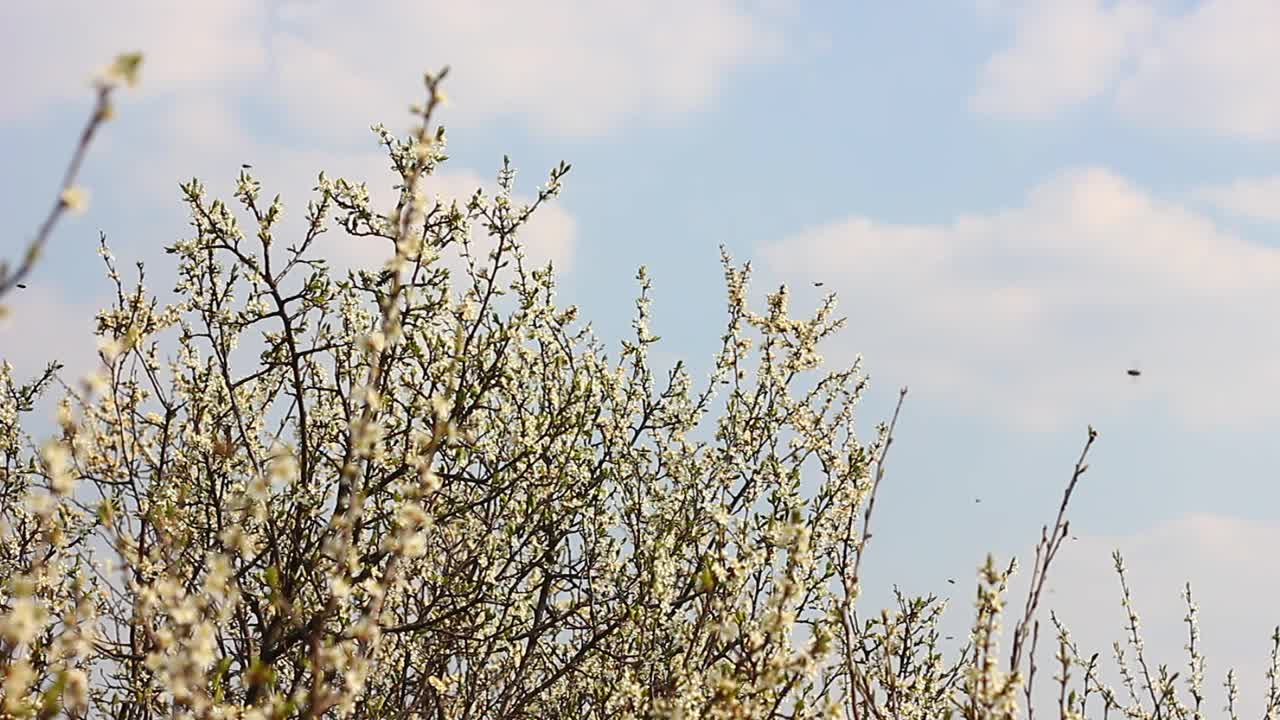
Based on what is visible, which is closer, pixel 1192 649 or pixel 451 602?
pixel 451 602

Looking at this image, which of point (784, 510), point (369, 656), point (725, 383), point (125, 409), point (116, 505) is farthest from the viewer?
point (725, 383)

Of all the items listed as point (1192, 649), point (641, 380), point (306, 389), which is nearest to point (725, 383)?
point (641, 380)

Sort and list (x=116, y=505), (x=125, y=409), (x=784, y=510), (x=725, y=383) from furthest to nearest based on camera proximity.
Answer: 1. (x=725, y=383)
2. (x=784, y=510)
3. (x=125, y=409)
4. (x=116, y=505)

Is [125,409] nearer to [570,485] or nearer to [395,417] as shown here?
[395,417]

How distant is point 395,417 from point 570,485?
1.02 meters

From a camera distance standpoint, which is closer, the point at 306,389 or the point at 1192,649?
the point at 306,389

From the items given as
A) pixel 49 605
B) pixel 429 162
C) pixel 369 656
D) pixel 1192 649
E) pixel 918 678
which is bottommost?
pixel 369 656

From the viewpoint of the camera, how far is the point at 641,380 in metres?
7.63

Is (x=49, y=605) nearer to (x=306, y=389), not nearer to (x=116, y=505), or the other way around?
(x=116, y=505)

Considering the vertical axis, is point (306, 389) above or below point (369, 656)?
above

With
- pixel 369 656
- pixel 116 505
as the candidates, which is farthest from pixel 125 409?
pixel 369 656

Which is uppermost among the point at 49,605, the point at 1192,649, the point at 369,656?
the point at 1192,649

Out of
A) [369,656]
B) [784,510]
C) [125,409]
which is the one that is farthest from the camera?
[784,510]

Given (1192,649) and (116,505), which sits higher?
(1192,649)
